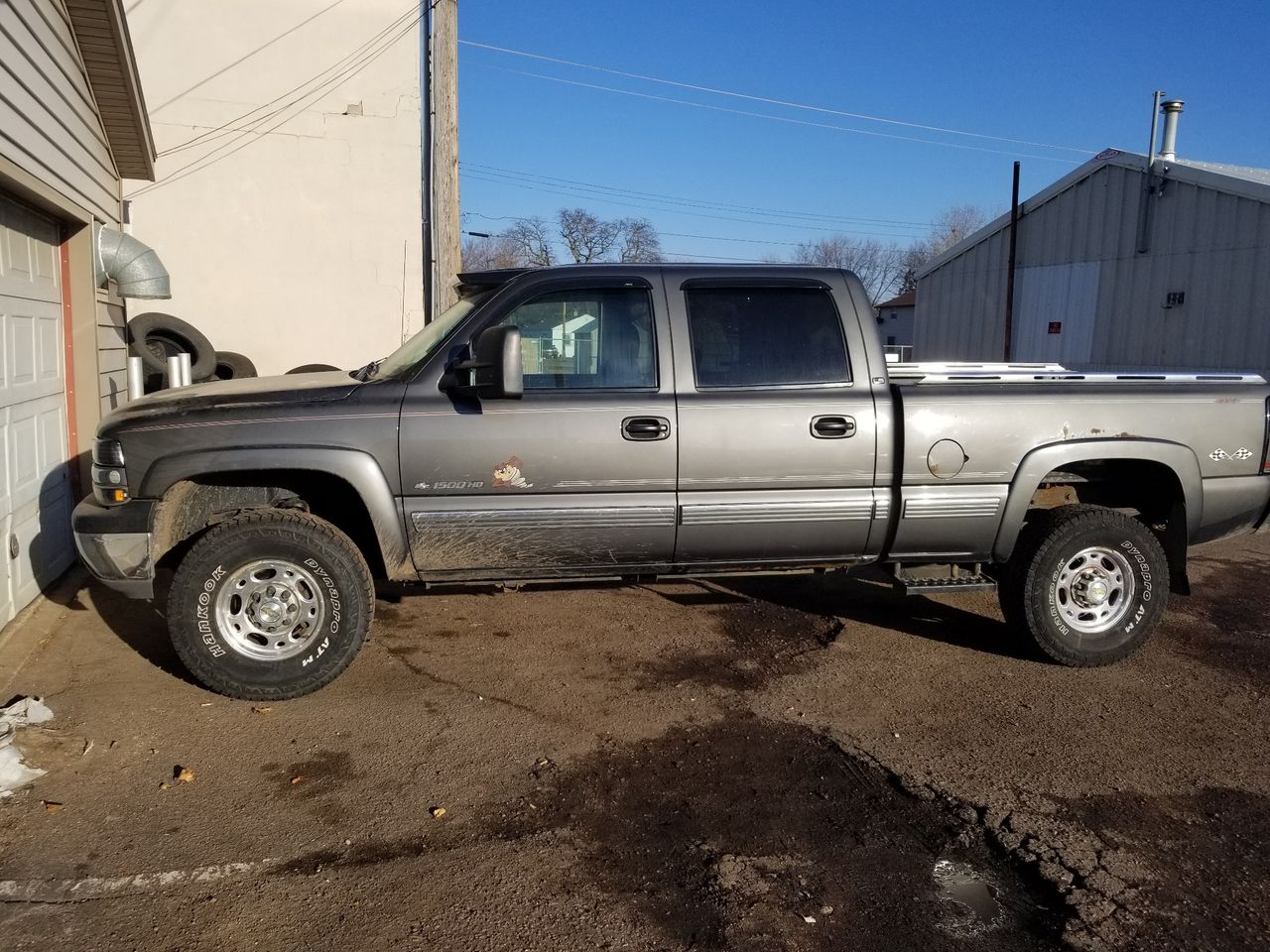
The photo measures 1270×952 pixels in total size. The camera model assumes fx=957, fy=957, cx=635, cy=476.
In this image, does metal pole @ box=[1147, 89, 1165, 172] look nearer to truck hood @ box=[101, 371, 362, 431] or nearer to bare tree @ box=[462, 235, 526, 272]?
truck hood @ box=[101, 371, 362, 431]

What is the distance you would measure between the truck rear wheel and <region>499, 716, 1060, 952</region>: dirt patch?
162 cm

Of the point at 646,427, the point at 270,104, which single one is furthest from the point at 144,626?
the point at 270,104

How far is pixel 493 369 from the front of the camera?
440 cm

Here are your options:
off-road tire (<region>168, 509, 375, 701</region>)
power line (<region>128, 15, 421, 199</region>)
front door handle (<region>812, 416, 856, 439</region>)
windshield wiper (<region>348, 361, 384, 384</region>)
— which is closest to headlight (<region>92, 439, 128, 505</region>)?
off-road tire (<region>168, 509, 375, 701</region>)

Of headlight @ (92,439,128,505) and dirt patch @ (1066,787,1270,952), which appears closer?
dirt patch @ (1066,787,1270,952)

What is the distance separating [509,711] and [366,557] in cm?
111

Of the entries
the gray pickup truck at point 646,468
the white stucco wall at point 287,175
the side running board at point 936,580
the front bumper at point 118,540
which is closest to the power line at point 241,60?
the white stucco wall at point 287,175

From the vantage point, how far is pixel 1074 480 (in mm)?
5059

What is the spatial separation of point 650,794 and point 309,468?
2131 mm

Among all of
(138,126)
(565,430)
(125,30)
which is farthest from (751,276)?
(138,126)

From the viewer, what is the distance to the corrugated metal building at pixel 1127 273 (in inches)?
571

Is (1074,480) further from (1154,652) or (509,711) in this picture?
(509,711)

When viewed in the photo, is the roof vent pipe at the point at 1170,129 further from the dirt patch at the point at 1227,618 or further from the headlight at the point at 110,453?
the headlight at the point at 110,453

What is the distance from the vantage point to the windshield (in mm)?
4738
